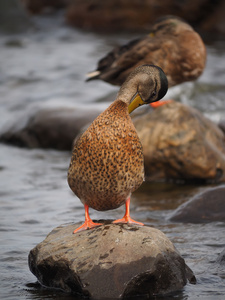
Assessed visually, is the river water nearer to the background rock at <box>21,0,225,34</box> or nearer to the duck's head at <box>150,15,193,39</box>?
the background rock at <box>21,0,225,34</box>

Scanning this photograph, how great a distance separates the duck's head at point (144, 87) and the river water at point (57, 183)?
4.84 ft

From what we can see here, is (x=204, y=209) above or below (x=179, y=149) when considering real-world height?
below

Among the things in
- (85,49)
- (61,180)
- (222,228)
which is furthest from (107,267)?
(85,49)

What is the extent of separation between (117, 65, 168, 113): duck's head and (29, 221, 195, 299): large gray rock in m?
1.01

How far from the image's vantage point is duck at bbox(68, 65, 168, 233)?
5.12 meters

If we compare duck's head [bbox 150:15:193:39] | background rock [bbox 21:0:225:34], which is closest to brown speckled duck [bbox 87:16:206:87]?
duck's head [bbox 150:15:193:39]

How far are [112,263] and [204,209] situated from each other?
2.26m

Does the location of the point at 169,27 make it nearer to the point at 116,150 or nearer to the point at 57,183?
the point at 57,183

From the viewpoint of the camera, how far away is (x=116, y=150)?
511 centimetres

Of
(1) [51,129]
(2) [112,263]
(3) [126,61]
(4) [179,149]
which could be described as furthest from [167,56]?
(2) [112,263]

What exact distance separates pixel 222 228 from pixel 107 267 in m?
2.03

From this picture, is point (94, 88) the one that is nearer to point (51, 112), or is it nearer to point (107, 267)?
point (51, 112)

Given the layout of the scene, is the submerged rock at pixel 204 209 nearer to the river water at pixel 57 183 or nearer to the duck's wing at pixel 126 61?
the river water at pixel 57 183

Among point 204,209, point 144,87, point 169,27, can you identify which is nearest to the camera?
point 144,87
